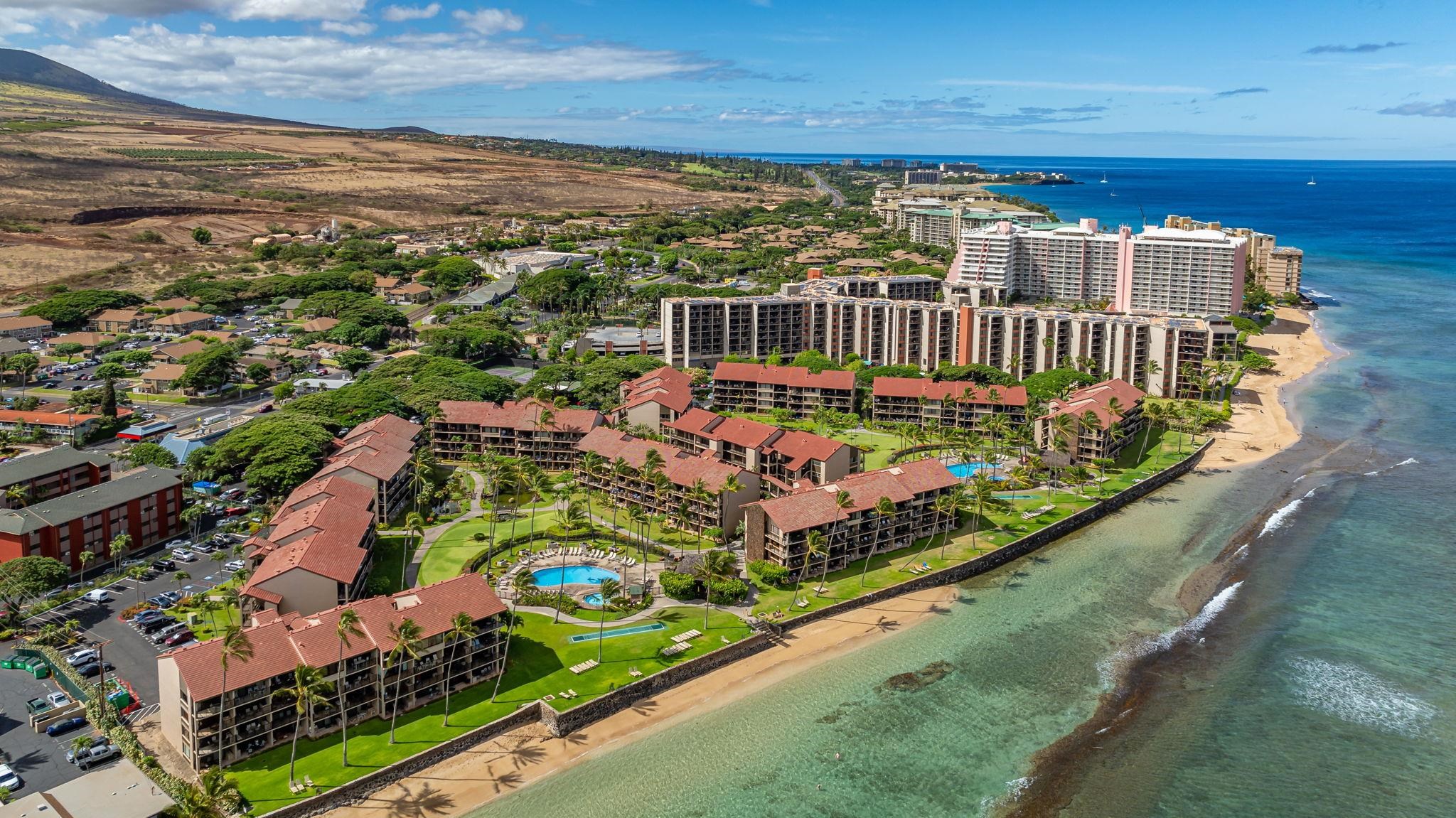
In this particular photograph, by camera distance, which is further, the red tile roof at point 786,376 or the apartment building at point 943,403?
the red tile roof at point 786,376

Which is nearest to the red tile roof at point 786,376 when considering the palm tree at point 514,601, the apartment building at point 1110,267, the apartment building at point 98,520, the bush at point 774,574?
the apartment building at point 1110,267

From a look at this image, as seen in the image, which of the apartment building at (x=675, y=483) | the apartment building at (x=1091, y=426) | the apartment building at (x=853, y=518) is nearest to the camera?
the apartment building at (x=853, y=518)

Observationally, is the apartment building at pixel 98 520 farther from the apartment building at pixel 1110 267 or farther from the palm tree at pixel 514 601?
the apartment building at pixel 1110 267

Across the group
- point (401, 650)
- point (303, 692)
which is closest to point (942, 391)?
point (401, 650)

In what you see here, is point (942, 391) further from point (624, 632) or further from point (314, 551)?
point (314, 551)

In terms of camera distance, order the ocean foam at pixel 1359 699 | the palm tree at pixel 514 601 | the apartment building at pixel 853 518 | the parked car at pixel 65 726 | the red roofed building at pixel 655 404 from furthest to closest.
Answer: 1. the red roofed building at pixel 655 404
2. the apartment building at pixel 853 518
3. the palm tree at pixel 514 601
4. the ocean foam at pixel 1359 699
5. the parked car at pixel 65 726

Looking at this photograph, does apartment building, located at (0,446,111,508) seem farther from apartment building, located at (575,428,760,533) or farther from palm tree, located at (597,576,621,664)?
palm tree, located at (597,576,621,664)
